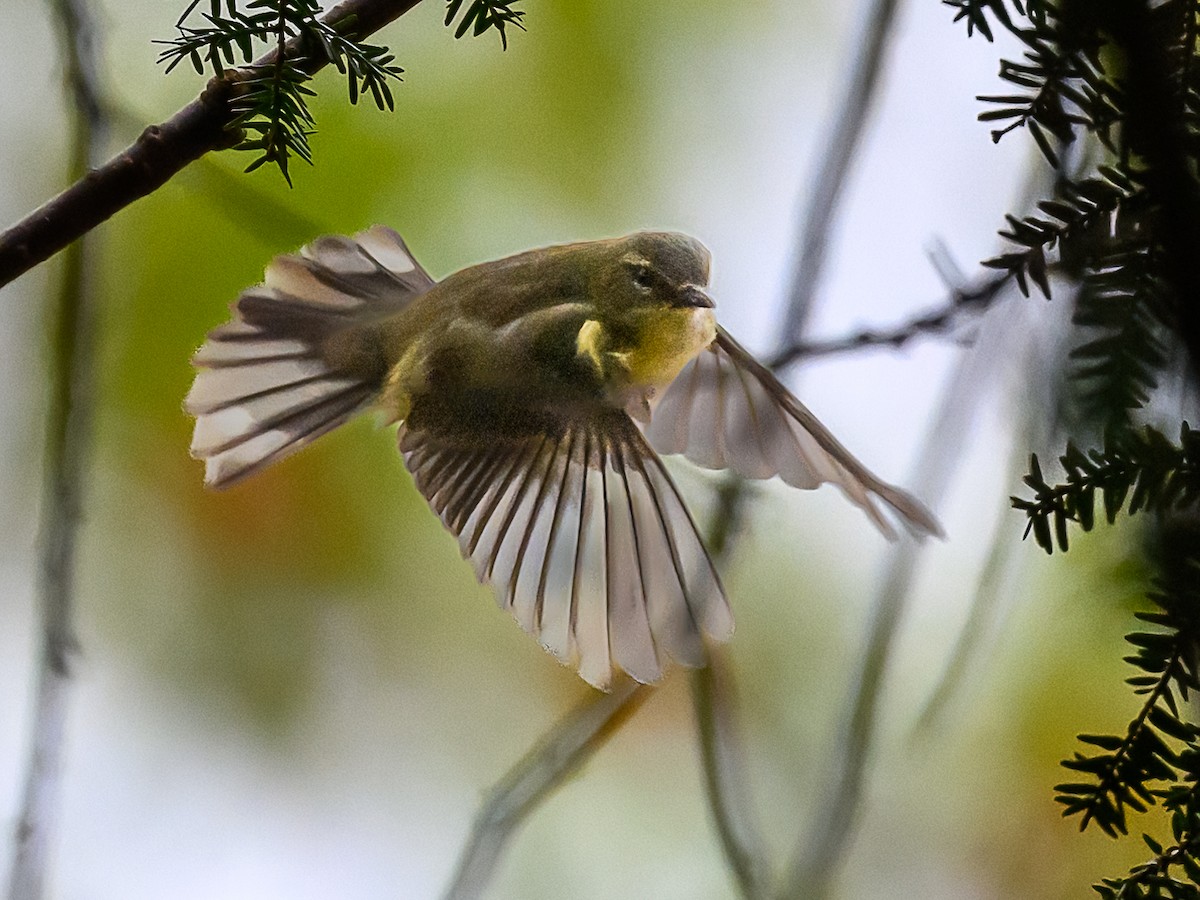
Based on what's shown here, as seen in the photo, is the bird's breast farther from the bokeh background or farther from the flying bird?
the bokeh background

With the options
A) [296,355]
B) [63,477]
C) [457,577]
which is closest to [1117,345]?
[296,355]

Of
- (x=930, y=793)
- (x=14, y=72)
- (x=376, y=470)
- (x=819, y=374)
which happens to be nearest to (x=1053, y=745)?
(x=930, y=793)

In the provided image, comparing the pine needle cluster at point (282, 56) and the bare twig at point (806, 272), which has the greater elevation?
the pine needle cluster at point (282, 56)

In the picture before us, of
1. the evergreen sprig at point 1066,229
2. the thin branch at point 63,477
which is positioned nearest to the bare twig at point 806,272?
the evergreen sprig at point 1066,229

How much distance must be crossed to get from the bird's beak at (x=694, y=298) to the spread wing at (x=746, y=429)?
3 centimetres

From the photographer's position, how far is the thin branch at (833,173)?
53cm

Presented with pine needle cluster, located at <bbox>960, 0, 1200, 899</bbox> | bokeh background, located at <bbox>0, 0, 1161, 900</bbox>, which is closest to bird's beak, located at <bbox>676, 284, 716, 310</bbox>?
pine needle cluster, located at <bbox>960, 0, 1200, 899</bbox>

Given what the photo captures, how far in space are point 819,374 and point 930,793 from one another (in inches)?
16.8

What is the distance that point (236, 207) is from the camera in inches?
24.0

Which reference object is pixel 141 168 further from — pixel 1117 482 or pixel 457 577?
pixel 457 577

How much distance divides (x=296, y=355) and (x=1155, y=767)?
0.36 meters

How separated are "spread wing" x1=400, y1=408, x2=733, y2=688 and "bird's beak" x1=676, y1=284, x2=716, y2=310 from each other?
0.05 m

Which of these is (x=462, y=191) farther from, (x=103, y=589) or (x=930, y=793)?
(x=930, y=793)

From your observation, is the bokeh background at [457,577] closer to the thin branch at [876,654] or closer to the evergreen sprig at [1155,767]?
the thin branch at [876,654]
